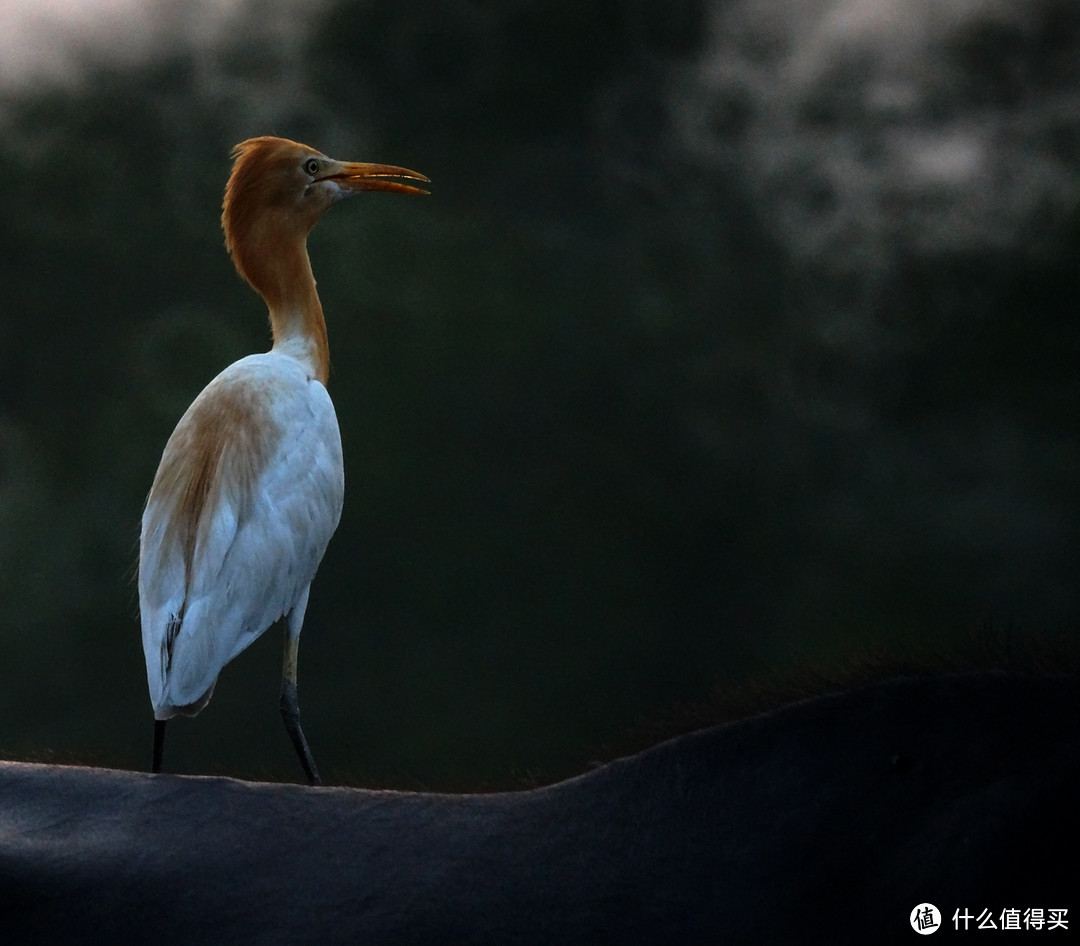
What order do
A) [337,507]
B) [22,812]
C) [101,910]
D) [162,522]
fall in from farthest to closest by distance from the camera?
[337,507], [162,522], [22,812], [101,910]

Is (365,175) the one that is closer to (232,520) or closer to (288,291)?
(288,291)

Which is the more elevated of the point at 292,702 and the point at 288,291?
the point at 288,291

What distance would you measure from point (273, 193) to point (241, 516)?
1271 millimetres

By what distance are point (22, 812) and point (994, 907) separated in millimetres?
1659

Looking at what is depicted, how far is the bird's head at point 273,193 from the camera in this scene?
431 cm

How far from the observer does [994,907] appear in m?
1.74

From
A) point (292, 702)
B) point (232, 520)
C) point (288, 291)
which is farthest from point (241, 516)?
point (288, 291)

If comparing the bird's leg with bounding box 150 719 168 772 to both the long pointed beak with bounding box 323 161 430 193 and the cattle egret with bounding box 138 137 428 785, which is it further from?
the long pointed beak with bounding box 323 161 430 193

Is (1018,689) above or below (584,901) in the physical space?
above

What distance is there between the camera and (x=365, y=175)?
449cm

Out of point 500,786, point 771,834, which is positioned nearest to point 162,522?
point 500,786

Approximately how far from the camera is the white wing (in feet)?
11.1

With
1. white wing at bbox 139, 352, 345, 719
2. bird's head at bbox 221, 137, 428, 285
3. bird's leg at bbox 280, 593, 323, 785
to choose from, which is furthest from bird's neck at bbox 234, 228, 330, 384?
bird's leg at bbox 280, 593, 323, 785

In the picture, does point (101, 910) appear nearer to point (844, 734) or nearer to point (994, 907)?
point (844, 734)
